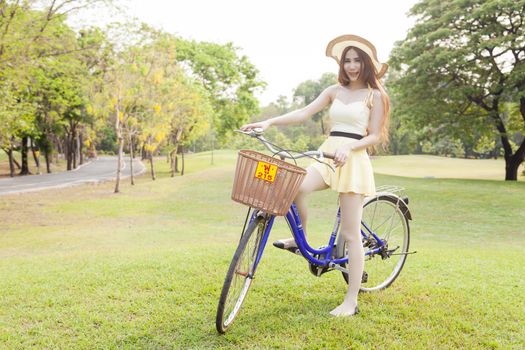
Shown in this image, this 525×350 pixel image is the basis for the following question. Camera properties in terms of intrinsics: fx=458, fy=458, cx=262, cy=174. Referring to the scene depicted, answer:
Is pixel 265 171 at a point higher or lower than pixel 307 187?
higher

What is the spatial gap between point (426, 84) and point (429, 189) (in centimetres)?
597

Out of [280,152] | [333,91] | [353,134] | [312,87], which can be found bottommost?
[280,152]

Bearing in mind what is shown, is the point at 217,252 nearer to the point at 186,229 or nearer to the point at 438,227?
the point at 186,229

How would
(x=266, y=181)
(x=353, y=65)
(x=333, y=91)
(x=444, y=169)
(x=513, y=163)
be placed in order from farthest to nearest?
(x=444, y=169) → (x=513, y=163) → (x=333, y=91) → (x=353, y=65) → (x=266, y=181)

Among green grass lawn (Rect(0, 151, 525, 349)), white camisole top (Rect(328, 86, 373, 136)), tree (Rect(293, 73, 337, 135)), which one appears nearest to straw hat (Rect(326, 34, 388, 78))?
white camisole top (Rect(328, 86, 373, 136))

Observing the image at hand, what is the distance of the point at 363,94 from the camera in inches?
141

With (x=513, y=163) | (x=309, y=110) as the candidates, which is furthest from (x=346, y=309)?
(x=513, y=163)

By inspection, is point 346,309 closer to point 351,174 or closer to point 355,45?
point 351,174

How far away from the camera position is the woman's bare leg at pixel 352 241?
3580 millimetres

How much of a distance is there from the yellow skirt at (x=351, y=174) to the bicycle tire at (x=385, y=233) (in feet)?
2.06

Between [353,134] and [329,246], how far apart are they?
100cm

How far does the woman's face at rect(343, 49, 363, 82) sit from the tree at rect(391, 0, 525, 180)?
771 inches

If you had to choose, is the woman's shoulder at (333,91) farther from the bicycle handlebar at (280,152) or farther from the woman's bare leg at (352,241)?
the woman's bare leg at (352,241)

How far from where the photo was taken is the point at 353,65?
3600 mm
